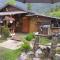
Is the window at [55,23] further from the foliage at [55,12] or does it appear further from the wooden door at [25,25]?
the wooden door at [25,25]

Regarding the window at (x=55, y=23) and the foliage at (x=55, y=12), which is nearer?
the window at (x=55, y=23)

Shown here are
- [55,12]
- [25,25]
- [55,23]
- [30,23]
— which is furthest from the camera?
[25,25]

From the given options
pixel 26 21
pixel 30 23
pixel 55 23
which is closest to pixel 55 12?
pixel 55 23

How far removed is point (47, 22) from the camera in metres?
19.4

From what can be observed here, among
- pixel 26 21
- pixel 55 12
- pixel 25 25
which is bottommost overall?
pixel 25 25

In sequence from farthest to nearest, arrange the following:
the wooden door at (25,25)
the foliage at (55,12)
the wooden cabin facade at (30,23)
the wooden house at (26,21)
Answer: the wooden door at (25,25), the foliage at (55,12), the wooden house at (26,21), the wooden cabin facade at (30,23)

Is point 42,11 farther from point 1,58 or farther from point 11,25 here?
point 1,58

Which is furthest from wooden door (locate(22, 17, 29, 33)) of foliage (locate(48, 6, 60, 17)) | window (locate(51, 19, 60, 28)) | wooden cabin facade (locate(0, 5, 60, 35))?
window (locate(51, 19, 60, 28))

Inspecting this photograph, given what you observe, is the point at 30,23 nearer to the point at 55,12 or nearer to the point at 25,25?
the point at 25,25

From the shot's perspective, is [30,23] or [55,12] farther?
[55,12]

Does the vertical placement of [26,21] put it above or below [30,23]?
above

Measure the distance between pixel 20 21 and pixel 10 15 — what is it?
1.40 metres

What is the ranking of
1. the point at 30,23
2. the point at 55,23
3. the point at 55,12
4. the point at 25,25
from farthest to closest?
the point at 25,25, the point at 55,12, the point at 30,23, the point at 55,23

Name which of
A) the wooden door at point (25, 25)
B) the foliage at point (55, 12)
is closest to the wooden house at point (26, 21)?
the wooden door at point (25, 25)
